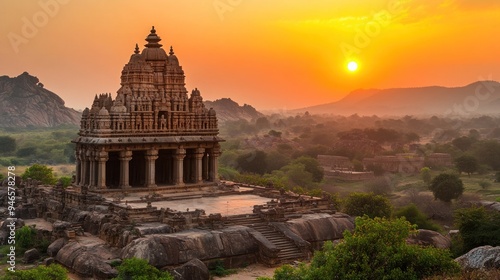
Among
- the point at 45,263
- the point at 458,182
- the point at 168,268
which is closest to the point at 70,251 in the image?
the point at 45,263

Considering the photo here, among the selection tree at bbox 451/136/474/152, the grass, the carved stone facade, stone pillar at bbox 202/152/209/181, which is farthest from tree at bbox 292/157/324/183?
tree at bbox 451/136/474/152

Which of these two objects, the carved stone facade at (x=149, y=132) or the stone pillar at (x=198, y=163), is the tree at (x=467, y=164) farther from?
the stone pillar at (x=198, y=163)

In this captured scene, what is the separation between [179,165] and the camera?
3922 cm

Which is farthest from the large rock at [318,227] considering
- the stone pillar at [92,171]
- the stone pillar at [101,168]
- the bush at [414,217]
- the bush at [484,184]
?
the bush at [484,184]

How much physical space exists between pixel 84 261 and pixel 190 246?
423cm

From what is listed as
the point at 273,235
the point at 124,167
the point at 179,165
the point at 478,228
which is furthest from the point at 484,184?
the point at 124,167

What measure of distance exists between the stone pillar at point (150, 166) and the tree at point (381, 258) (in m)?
18.9

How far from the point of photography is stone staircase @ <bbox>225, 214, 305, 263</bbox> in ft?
94.7

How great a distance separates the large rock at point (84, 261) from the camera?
25.6m

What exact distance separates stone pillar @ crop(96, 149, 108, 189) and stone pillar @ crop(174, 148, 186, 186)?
4.39 meters

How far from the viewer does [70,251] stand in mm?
27844

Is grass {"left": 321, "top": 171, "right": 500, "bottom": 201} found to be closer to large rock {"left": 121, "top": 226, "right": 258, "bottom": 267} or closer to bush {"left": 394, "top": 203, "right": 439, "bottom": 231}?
bush {"left": 394, "top": 203, "right": 439, "bottom": 231}

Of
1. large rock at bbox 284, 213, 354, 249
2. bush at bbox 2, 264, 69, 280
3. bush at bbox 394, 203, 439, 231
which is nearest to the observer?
bush at bbox 2, 264, 69, 280

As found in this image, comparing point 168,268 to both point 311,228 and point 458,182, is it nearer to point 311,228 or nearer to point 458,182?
point 311,228
